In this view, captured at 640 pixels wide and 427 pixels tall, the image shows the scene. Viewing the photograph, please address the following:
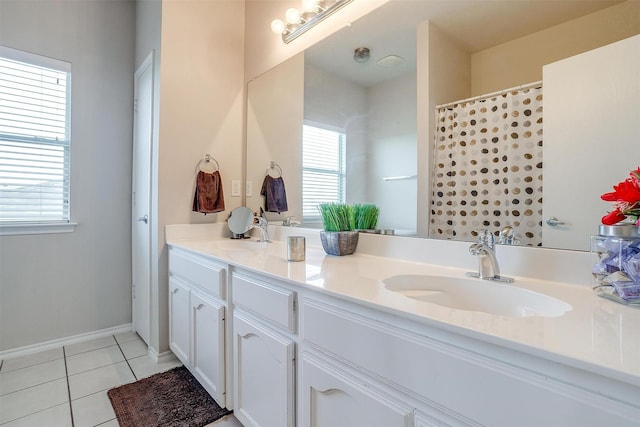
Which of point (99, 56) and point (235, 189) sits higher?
point (99, 56)

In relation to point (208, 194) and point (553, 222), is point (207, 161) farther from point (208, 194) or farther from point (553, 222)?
point (553, 222)

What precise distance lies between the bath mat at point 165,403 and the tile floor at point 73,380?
0.17 feet

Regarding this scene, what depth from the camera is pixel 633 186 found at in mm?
704

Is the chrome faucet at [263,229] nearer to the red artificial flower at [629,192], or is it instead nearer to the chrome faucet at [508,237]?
the chrome faucet at [508,237]

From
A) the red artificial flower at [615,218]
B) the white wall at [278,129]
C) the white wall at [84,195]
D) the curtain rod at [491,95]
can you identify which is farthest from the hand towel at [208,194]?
the red artificial flower at [615,218]

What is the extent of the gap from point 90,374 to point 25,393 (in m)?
→ 0.28

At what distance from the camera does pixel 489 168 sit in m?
1.09

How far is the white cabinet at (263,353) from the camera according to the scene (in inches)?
39.1

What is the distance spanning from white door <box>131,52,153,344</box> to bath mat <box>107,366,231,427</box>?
484mm

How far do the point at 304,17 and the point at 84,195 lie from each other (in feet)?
6.58

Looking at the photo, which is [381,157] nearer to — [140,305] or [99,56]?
[140,305]


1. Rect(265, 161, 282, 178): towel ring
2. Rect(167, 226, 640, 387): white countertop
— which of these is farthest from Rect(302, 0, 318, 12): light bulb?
Rect(167, 226, 640, 387): white countertop

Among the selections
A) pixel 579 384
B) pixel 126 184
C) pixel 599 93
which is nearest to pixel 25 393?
pixel 126 184

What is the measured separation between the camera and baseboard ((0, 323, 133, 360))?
6.59 feet
